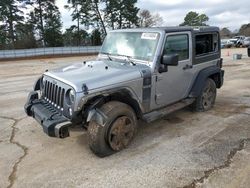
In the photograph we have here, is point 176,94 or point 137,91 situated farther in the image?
point 176,94

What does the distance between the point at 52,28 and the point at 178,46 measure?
40881mm

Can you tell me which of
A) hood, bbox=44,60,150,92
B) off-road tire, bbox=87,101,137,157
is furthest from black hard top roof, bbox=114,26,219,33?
off-road tire, bbox=87,101,137,157

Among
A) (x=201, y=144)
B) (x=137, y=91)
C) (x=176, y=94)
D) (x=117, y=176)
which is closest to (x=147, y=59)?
(x=137, y=91)

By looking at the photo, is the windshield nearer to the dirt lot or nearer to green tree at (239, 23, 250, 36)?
the dirt lot

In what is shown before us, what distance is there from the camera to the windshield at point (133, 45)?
199 inches

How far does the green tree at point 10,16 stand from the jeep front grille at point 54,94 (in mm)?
38001

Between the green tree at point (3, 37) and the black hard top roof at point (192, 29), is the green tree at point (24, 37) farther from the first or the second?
the black hard top roof at point (192, 29)

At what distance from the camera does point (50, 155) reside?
14.8 feet

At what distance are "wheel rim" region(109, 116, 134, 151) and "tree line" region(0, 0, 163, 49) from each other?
3839 centimetres

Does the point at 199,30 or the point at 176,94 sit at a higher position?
the point at 199,30

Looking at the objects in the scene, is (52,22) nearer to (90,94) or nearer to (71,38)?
(71,38)

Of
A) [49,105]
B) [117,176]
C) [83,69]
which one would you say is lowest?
[117,176]

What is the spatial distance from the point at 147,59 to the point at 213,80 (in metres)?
2.27

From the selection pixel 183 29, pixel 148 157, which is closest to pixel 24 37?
pixel 183 29
